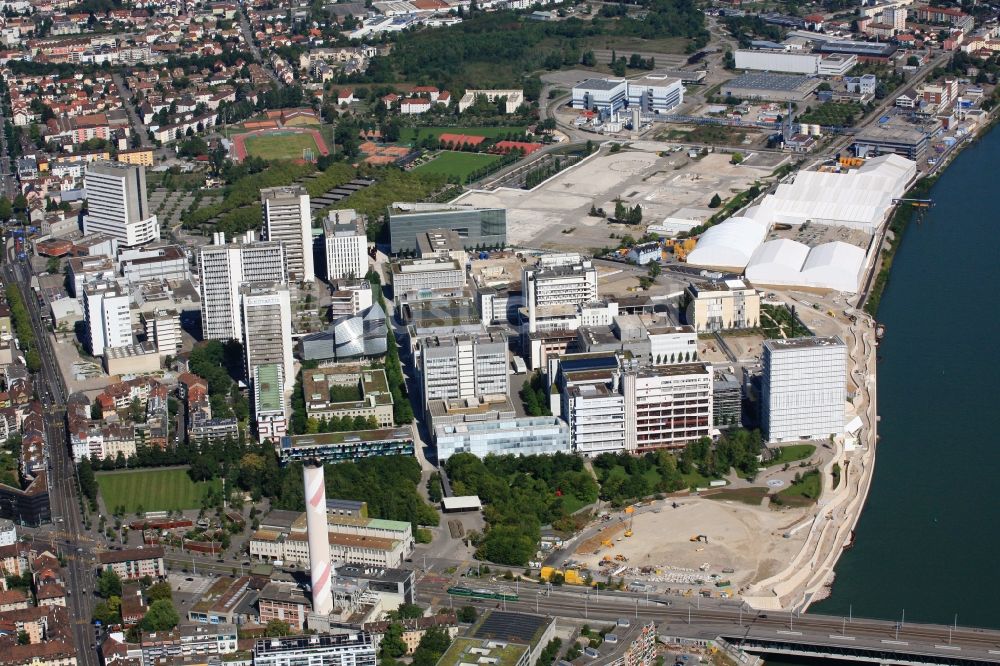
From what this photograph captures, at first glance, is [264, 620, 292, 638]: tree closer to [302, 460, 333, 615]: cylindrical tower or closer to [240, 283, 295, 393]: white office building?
[302, 460, 333, 615]: cylindrical tower

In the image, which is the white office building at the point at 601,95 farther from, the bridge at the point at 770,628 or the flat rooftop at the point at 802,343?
Answer: the bridge at the point at 770,628

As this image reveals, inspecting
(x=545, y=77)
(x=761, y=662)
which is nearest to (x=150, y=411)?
(x=761, y=662)

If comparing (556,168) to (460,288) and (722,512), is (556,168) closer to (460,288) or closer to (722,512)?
(460,288)

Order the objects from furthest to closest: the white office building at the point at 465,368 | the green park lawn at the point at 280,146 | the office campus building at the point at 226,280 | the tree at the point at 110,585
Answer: the green park lawn at the point at 280,146 → the office campus building at the point at 226,280 → the white office building at the point at 465,368 → the tree at the point at 110,585

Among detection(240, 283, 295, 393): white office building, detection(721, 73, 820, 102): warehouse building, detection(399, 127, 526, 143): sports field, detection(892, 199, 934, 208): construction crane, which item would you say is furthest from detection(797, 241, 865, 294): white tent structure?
detection(721, 73, 820, 102): warehouse building

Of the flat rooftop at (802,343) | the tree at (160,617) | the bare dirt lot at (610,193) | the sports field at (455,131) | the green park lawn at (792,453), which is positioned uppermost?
the flat rooftop at (802,343)

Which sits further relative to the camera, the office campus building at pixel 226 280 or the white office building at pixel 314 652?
the office campus building at pixel 226 280

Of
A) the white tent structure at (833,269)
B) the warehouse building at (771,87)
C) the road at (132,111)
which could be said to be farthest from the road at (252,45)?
the white tent structure at (833,269)

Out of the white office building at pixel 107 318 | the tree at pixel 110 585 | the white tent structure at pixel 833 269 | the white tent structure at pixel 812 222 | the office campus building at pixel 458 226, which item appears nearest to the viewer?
the tree at pixel 110 585
